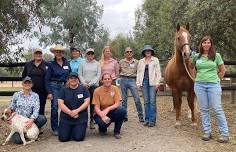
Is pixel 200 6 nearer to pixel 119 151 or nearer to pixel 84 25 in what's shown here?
pixel 119 151

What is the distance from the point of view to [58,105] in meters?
8.43

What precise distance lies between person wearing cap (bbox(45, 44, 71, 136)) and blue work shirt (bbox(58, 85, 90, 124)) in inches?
14.5

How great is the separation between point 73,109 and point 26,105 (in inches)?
36.2

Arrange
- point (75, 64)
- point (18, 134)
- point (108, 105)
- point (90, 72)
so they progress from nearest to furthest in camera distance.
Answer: point (18, 134) < point (108, 105) < point (90, 72) < point (75, 64)

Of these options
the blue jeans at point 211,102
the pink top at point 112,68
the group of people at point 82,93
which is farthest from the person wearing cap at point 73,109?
the blue jeans at point 211,102

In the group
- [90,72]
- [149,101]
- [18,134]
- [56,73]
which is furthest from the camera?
[149,101]

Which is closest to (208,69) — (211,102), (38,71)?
(211,102)

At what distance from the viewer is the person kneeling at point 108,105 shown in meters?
8.17

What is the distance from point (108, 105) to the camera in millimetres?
8289

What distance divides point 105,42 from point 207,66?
82.5ft

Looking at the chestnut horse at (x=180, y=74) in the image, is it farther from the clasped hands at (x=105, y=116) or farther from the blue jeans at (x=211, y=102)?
the clasped hands at (x=105, y=116)

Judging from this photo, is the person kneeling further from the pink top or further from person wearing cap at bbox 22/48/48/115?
person wearing cap at bbox 22/48/48/115

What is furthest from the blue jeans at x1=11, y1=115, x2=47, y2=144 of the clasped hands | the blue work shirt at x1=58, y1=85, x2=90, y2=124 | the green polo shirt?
the green polo shirt

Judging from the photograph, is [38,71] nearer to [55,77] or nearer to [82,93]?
[55,77]
